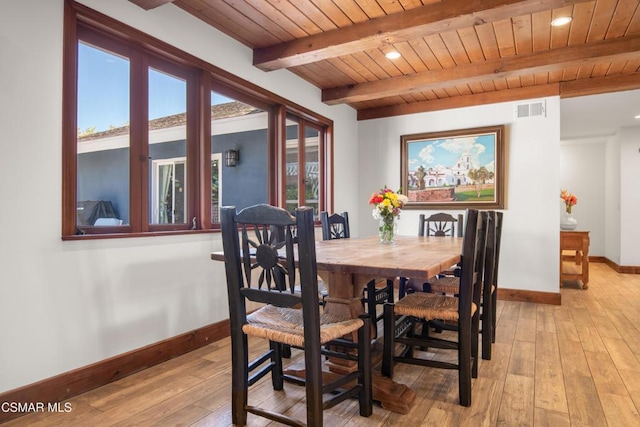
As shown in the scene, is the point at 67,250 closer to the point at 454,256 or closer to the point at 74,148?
the point at 74,148

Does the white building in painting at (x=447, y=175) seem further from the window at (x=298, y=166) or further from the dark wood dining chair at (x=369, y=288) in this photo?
the dark wood dining chair at (x=369, y=288)

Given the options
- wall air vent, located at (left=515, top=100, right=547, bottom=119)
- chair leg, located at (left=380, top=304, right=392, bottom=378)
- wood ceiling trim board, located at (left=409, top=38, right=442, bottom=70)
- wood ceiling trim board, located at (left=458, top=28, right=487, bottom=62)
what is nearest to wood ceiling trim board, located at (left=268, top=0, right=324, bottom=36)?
wood ceiling trim board, located at (left=409, top=38, right=442, bottom=70)

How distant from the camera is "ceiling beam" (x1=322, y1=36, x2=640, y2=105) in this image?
306cm

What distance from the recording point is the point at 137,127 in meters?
2.42

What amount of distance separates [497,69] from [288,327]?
3.20 meters

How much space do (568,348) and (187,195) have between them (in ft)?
9.97

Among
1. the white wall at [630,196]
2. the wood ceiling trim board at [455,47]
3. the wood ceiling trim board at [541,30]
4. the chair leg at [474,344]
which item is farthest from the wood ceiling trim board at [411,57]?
the white wall at [630,196]

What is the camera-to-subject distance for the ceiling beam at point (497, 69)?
3059mm

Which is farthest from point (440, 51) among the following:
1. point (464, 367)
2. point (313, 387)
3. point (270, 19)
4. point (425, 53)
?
point (313, 387)

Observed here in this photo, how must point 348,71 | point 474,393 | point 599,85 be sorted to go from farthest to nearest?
point 599,85 → point 348,71 → point 474,393

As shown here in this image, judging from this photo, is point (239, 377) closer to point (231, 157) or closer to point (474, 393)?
point (474, 393)

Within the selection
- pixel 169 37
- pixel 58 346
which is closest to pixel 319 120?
pixel 169 37

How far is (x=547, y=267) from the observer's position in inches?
163

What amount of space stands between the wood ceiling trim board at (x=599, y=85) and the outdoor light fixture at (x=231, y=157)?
374cm
